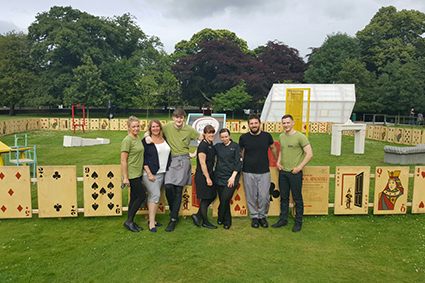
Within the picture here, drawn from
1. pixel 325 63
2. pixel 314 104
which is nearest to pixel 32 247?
pixel 314 104

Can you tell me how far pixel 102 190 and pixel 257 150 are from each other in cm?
285

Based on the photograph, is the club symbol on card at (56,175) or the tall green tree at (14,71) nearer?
the club symbol on card at (56,175)

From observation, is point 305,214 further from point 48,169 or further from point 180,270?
point 48,169

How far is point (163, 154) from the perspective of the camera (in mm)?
5137

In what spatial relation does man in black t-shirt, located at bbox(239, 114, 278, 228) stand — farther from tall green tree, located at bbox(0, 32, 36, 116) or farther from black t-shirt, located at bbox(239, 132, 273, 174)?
tall green tree, located at bbox(0, 32, 36, 116)

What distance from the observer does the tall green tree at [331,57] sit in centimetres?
4151

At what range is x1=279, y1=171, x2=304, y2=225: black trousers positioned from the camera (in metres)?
5.26

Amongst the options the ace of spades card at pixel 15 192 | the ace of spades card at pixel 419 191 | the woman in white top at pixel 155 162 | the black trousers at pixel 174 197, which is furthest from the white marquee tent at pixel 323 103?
the ace of spades card at pixel 15 192

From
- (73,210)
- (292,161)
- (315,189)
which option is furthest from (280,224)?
(73,210)

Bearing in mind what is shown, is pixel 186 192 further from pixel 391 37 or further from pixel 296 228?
pixel 391 37

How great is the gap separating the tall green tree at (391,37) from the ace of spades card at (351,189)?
133 feet

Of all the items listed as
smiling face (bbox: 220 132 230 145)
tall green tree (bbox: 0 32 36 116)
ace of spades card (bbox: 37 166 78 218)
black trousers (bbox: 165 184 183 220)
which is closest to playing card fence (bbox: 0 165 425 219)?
ace of spades card (bbox: 37 166 78 218)

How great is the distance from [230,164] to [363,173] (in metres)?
2.61

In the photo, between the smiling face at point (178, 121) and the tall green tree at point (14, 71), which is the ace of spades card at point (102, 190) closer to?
the smiling face at point (178, 121)
